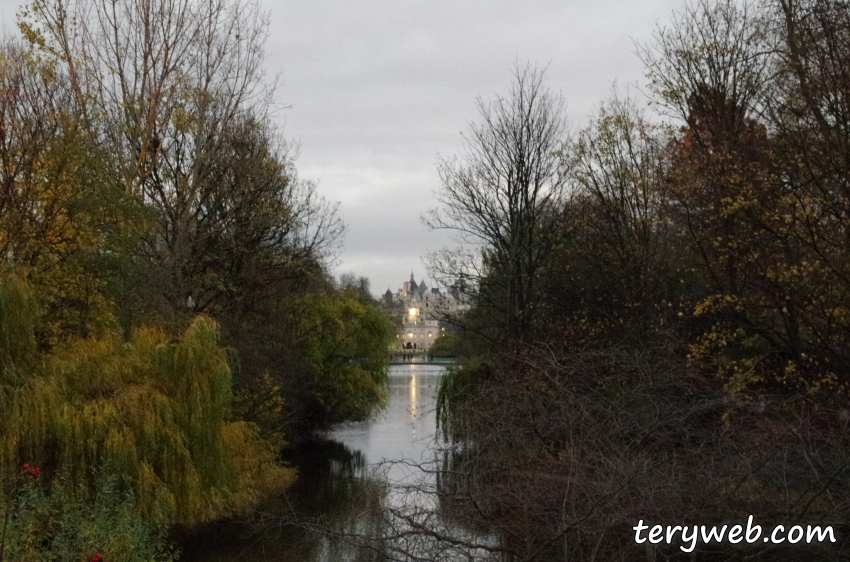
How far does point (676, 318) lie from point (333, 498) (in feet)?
27.7

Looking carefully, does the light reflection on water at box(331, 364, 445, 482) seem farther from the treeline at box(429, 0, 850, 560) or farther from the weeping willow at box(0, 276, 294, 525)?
the weeping willow at box(0, 276, 294, 525)

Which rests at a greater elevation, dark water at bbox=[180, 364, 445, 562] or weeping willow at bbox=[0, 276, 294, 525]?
weeping willow at bbox=[0, 276, 294, 525]

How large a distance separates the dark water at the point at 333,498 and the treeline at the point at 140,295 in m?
0.63

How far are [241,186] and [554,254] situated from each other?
8217 mm

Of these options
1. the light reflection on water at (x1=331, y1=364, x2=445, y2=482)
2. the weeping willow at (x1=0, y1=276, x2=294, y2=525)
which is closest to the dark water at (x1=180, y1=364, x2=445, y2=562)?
the light reflection on water at (x1=331, y1=364, x2=445, y2=482)

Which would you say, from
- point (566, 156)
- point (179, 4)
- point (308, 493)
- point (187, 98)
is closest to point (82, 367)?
point (308, 493)

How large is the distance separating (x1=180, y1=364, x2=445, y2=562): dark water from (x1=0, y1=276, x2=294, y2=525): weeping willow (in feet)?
2.02

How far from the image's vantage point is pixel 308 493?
66.7 ft

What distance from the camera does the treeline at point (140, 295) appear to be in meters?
13.1

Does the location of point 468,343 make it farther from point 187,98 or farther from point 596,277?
point 187,98

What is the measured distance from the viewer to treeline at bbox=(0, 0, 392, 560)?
43.0ft

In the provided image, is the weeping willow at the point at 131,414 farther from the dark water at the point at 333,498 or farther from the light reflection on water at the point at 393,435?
the light reflection on water at the point at 393,435

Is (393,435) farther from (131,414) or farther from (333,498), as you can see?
(131,414)

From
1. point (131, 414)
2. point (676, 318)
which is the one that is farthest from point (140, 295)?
point (676, 318)
